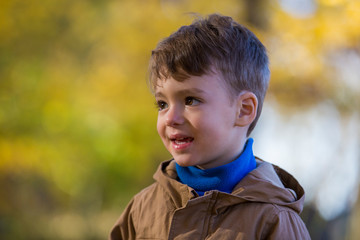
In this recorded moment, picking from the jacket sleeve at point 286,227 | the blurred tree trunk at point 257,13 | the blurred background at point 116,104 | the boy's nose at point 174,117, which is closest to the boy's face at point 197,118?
the boy's nose at point 174,117

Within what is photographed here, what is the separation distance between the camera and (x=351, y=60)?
442 centimetres

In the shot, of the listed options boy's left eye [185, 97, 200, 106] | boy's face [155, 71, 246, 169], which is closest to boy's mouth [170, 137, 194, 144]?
boy's face [155, 71, 246, 169]

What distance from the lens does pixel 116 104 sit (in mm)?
6215

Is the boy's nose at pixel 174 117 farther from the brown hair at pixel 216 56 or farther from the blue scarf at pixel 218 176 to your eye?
the blue scarf at pixel 218 176

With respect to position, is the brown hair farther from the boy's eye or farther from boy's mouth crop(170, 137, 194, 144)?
boy's mouth crop(170, 137, 194, 144)

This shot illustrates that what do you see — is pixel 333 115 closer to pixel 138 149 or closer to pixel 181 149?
pixel 138 149

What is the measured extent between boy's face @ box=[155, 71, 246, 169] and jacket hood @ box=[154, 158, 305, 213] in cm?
12

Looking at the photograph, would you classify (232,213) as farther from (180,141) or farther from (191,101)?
(191,101)

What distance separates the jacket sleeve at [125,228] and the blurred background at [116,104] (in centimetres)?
288

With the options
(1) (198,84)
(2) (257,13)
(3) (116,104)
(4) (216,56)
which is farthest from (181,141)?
(3) (116,104)

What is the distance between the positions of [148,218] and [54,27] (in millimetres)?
5101

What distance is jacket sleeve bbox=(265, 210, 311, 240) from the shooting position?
1.51 metres

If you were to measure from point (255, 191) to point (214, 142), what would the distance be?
0.73 feet

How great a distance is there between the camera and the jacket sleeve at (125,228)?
6.00 ft
